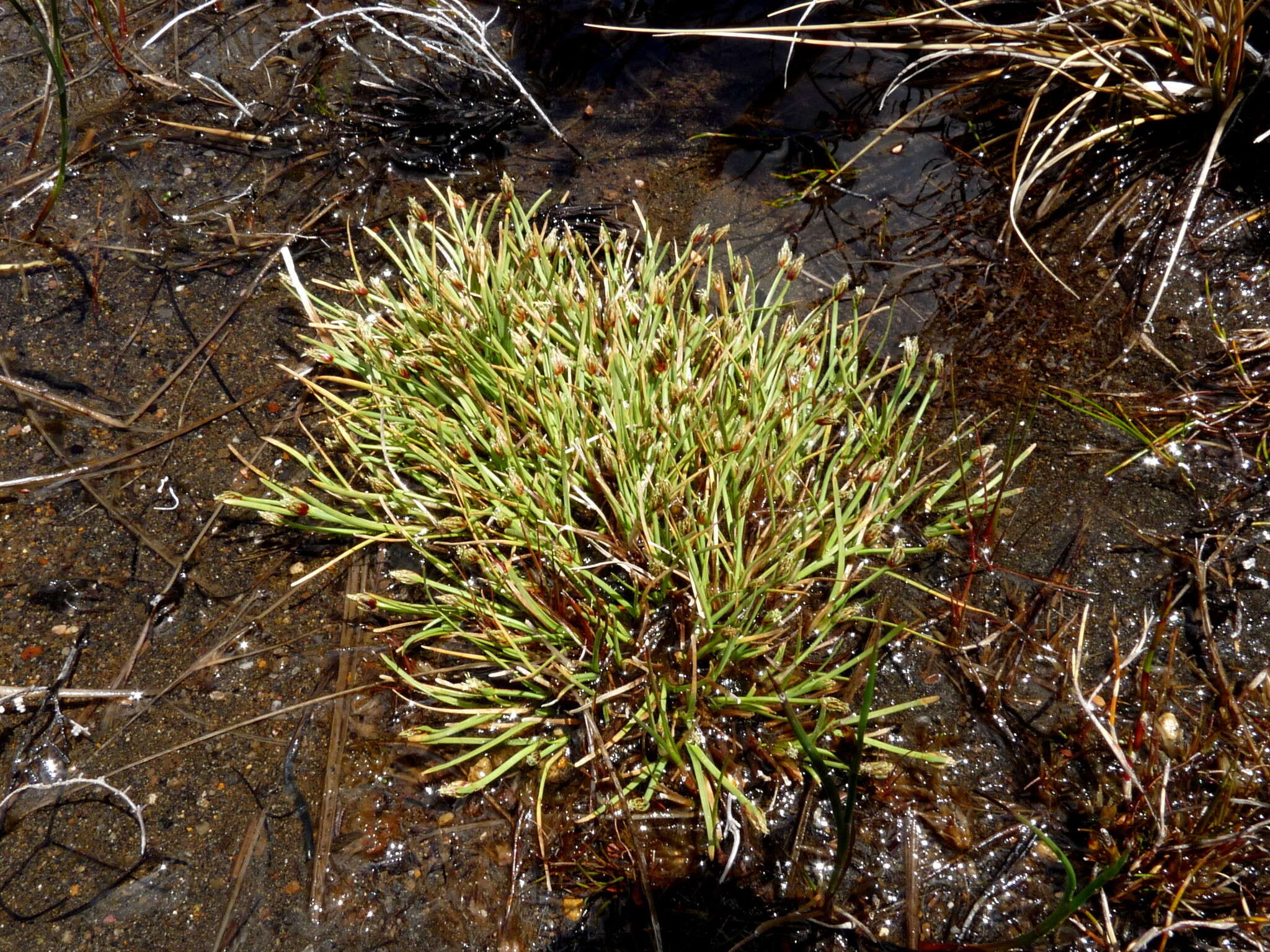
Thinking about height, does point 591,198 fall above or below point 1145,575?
above

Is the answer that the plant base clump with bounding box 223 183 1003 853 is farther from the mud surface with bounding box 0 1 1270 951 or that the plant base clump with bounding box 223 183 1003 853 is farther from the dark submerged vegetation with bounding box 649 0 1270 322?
the dark submerged vegetation with bounding box 649 0 1270 322

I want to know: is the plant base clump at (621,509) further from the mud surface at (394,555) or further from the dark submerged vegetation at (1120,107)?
the dark submerged vegetation at (1120,107)

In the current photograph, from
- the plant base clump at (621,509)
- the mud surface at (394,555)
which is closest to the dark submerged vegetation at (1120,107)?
the mud surface at (394,555)

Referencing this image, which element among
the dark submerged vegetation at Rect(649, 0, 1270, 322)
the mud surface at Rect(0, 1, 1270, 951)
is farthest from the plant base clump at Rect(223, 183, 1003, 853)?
the dark submerged vegetation at Rect(649, 0, 1270, 322)

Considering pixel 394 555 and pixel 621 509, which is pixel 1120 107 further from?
pixel 394 555

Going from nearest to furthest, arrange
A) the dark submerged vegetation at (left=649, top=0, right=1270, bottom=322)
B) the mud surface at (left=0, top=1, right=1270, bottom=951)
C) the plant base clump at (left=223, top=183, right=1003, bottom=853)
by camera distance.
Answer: the mud surface at (left=0, top=1, right=1270, bottom=951) → the plant base clump at (left=223, top=183, right=1003, bottom=853) → the dark submerged vegetation at (left=649, top=0, right=1270, bottom=322)

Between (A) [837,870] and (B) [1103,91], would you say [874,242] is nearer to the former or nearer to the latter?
(B) [1103,91]

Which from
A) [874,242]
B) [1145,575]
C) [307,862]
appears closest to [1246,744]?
[1145,575]
